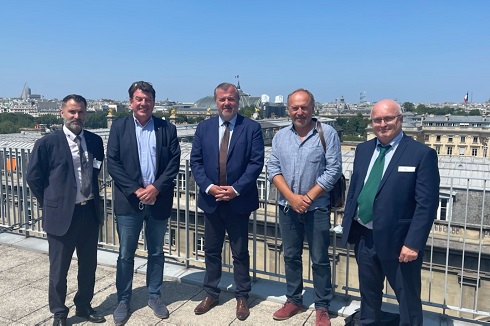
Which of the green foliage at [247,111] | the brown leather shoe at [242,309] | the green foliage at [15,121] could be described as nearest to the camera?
the brown leather shoe at [242,309]

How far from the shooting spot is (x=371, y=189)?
354 centimetres

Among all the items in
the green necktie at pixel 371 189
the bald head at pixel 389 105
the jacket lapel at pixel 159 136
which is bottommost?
the green necktie at pixel 371 189

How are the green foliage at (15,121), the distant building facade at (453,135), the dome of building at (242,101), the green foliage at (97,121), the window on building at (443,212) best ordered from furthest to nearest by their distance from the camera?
the dome of building at (242,101), the green foliage at (97,121), the green foliage at (15,121), the distant building facade at (453,135), the window on building at (443,212)

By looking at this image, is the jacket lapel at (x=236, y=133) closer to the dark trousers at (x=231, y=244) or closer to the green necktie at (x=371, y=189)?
the dark trousers at (x=231, y=244)

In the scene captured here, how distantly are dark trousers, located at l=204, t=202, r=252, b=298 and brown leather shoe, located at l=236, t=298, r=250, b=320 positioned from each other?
0.17 feet

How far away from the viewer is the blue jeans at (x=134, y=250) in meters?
4.41

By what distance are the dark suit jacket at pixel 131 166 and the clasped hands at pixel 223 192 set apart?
50 centimetres

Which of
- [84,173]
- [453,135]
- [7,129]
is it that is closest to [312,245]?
[84,173]

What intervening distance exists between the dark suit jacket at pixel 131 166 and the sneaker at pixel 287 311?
65.3 inches

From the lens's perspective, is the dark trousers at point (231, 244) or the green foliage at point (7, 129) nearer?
the dark trousers at point (231, 244)

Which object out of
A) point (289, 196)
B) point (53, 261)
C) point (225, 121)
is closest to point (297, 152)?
point (289, 196)

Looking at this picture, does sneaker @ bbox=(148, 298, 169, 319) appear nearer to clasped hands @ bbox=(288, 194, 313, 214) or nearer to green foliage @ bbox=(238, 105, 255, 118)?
clasped hands @ bbox=(288, 194, 313, 214)

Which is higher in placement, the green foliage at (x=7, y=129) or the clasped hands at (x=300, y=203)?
the clasped hands at (x=300, y=203)

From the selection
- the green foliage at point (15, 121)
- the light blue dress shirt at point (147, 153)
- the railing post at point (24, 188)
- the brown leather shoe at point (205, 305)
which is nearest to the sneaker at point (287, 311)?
the brown leather shoe at point (205, 305)
